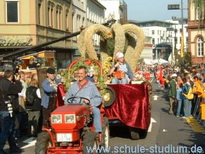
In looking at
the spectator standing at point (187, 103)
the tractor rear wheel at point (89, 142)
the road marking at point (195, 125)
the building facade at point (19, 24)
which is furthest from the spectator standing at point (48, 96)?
the building facade at point (19, 24)

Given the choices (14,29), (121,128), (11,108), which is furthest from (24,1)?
(11,108)

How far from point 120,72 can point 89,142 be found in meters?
3.70

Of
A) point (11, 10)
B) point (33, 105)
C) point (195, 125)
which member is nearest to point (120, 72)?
point (33, 105)

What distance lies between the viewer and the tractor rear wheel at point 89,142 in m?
7.36

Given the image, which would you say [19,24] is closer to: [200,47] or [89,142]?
[89,142]

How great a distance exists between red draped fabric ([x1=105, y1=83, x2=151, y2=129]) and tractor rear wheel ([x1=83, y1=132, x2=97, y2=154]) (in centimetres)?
269

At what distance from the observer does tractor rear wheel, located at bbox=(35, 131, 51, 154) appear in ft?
24.3

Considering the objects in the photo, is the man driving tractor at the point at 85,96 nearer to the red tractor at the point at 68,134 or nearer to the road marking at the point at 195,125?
the red tractor at the point at 68,134

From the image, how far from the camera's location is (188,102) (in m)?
15.5

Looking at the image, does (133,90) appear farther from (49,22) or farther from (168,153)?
(49,22)

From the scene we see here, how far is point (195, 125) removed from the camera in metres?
13.3

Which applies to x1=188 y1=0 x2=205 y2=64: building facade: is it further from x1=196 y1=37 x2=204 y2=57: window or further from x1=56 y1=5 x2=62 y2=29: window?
x1=56 y1=5 x2=62 y2=29: window

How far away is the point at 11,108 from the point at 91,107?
5.88 feet

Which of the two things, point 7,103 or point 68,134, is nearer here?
point 68,134
